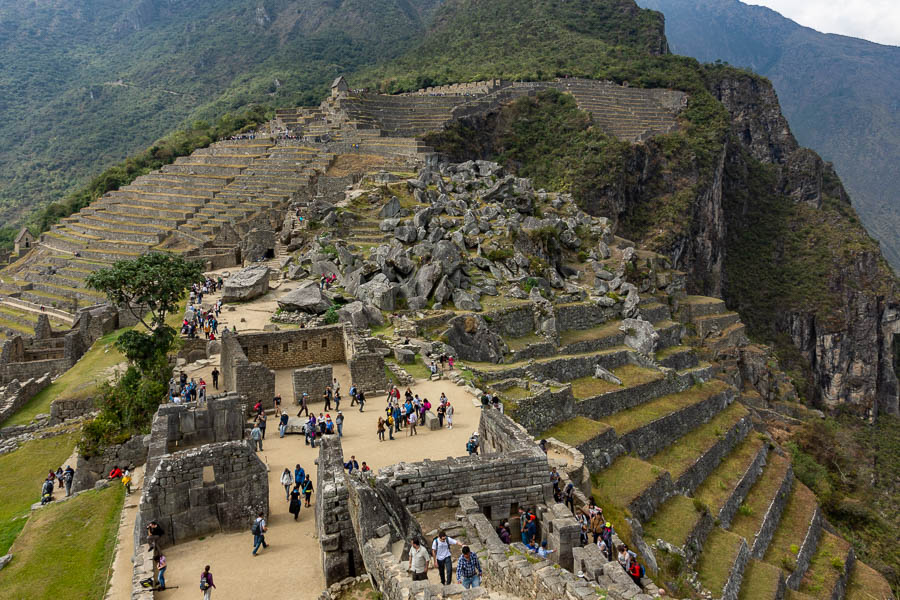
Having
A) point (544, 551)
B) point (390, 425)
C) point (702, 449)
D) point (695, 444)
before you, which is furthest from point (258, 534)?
point (695, 444)

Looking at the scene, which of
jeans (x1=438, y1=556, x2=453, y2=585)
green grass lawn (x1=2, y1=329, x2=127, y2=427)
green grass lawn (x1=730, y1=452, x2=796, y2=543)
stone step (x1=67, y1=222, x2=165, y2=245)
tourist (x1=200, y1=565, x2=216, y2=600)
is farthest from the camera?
stone step (x1=67, y1=222, x2=165, y2=245)

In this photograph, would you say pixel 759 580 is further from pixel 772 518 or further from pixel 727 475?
pixel 727 475

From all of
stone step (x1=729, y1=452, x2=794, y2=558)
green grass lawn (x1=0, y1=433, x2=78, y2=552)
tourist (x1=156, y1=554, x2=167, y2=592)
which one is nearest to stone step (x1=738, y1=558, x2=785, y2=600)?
stone step (x1=729, y1=452, x2=794, y2=558)

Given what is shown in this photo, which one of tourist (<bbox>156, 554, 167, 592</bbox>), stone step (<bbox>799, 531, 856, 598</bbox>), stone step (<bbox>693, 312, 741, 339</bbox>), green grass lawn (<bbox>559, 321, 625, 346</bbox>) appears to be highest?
tourist (<bbox>156, 554, 167, 592</bbox>)

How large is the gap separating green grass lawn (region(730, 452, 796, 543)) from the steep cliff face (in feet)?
183

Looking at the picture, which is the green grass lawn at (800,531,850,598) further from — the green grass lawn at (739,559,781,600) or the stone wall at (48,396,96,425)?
the stone wall at (48,396,96,425)

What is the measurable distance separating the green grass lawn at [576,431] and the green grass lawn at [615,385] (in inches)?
89.9

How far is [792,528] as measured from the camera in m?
23.8

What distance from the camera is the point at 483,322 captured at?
82.3 feet

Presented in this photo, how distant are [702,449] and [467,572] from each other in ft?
64.9

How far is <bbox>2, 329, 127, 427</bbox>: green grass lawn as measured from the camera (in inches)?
1034

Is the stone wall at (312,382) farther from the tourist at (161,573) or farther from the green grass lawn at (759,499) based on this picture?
the green grass lawn at (759,499)

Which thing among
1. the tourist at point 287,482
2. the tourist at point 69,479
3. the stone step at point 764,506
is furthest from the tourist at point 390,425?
the stone step at point 764,506

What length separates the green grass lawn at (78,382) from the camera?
26.3 meters
